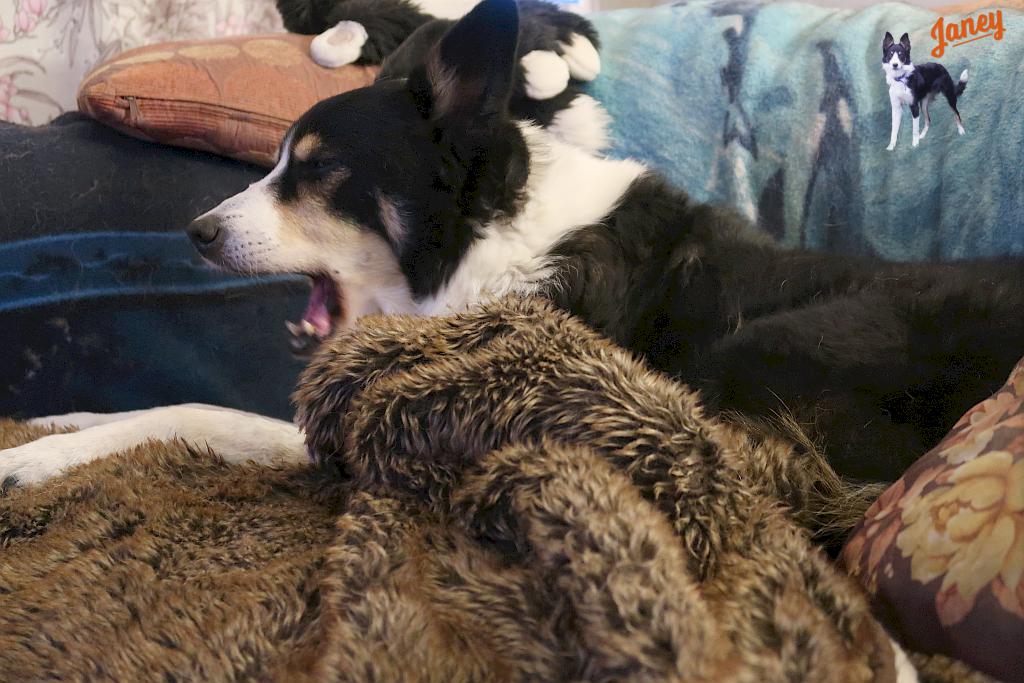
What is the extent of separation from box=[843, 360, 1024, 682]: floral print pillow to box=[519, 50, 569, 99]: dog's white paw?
46.7 inches

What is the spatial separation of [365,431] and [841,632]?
0.52 m

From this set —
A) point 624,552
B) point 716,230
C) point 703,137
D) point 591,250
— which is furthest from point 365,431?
point 703,137

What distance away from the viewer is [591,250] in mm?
1442

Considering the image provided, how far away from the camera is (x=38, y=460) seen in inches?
47.3

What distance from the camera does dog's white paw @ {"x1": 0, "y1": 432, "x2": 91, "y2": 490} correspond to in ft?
3.86

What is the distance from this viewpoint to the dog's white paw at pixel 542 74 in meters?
1.75

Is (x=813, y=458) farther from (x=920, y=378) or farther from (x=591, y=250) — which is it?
(x=591, y=250)

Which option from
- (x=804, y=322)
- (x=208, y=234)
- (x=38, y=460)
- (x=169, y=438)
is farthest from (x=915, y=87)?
(x=38, y=460)

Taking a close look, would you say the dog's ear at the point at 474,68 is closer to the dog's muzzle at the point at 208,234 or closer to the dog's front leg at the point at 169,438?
the dog's muzzle at the point at 208,234

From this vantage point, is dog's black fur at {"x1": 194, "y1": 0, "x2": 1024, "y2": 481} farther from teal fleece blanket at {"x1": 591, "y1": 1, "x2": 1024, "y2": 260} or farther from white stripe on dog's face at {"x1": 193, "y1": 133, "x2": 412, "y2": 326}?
teal fleece blanket at {"x1": 591, "y1": 1, "x2": 1024, "y2": 260}

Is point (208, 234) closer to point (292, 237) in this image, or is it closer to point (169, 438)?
point (292, 237)

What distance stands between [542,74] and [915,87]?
30.6 inches

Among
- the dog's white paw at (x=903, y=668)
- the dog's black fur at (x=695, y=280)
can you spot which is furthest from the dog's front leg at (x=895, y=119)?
the dog's white paw at (x=903, y=668)

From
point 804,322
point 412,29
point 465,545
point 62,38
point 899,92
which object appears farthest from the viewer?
point 62,38
